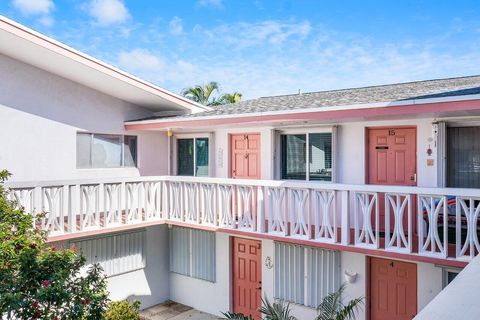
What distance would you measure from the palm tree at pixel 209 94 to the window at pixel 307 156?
2267cm

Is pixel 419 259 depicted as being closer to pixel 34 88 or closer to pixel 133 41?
pixel 34 88

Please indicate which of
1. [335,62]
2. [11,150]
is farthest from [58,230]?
[335,62]

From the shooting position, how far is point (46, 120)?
32.4 feet

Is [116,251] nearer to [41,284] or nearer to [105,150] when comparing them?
[105,150]

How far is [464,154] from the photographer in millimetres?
8250

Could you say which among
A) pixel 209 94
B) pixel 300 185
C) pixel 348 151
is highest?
pixel 209 94

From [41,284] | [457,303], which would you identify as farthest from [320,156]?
[457,303]

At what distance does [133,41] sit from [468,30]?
21615 millimetres

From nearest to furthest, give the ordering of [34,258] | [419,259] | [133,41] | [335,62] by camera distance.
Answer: [34,258], [419,259], [335,62], [133,41]

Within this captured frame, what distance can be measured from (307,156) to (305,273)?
2803 mm

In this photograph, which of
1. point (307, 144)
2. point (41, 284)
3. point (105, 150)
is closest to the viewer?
point (41, 284)

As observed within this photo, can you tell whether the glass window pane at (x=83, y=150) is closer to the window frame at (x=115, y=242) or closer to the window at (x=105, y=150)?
the window at (x=105, y=150)

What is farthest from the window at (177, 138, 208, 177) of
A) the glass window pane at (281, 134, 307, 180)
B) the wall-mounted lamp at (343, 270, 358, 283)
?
the wall-mounted lamp at (343, 270, 358, 283)

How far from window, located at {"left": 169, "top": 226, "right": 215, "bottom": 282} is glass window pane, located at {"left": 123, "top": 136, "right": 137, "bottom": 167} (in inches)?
92.8
